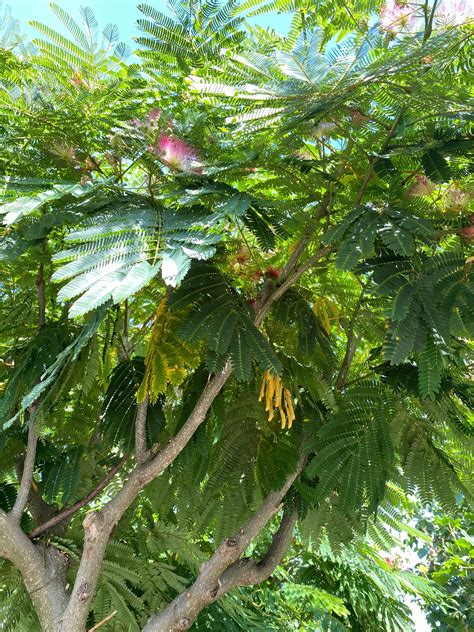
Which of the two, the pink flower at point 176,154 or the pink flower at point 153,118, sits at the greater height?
the pink flower at point 153,118

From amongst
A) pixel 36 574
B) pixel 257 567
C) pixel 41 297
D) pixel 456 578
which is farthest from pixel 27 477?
pixel 456 578

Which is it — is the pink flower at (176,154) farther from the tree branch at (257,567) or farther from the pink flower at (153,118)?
the tree branch at (257,567)

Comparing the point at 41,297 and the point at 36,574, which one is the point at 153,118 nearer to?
the point at 41,297

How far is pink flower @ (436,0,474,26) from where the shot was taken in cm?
212

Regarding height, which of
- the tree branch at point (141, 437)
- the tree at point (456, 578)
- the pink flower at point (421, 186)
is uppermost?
the pink flower at point (421, 186)

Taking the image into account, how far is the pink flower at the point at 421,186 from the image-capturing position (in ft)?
8.18

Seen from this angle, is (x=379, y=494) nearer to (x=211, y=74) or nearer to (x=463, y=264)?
(x=463, y=264)

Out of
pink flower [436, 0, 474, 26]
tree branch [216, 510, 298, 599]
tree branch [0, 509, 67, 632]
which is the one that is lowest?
tree branch [216, 510, 298, 599]

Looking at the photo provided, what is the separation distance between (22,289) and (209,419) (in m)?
1.13

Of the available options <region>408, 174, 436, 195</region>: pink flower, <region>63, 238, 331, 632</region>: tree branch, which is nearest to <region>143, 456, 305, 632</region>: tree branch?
<region>63, 238, 331, 632</region>: tree branch

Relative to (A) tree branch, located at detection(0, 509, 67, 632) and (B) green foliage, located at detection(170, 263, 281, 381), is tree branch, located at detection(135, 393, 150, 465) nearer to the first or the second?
(B) green foliage, located at detection(170, 263, 281, 381)

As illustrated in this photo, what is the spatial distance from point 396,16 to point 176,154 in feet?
2.89

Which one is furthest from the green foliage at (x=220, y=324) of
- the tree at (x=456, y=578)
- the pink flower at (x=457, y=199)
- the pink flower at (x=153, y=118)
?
the tree at (x=456, y=578)

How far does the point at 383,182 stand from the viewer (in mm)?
2635
